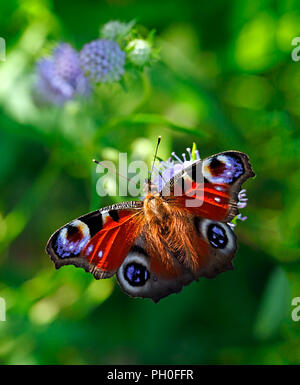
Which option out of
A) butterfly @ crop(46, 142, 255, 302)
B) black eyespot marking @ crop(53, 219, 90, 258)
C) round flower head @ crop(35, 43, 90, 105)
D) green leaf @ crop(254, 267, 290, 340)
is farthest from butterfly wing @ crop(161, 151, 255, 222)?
round flower head @ crop(35, 43, 90, 105)

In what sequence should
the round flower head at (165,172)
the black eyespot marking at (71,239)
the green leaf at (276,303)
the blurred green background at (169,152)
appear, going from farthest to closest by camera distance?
the blurred green background at (169,152) → the green leaf at (276,303) → the round flower head at (165,172) → the black eyespot marking at (71,239)

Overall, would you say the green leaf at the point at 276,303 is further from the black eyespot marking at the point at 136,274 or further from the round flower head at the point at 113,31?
the round flower head at the point at 113,31

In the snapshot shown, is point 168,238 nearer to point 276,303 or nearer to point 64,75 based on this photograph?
point 276,303

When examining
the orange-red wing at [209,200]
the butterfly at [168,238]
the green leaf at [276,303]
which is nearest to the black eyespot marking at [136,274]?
the butterfly at [168,238]

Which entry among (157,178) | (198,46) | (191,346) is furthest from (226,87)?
(191,346)

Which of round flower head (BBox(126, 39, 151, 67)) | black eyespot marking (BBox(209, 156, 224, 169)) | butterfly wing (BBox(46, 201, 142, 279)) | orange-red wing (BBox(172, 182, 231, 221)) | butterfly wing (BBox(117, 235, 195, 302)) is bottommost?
butterfly wing (BBox(117, 235, 195, 302))

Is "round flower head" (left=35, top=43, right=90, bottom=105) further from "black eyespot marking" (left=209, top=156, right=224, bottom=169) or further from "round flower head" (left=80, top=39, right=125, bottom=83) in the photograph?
"black eyespot marking" (left=209, top=156, right=224, bottom=169)
